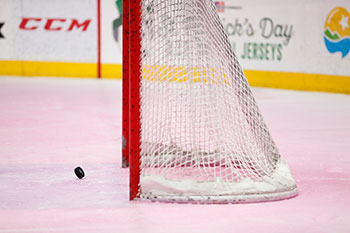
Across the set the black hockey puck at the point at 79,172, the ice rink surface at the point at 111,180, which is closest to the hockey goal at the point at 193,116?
the ice rink surface at the point at 111,180

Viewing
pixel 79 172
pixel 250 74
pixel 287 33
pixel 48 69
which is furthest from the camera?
pixel 48 69

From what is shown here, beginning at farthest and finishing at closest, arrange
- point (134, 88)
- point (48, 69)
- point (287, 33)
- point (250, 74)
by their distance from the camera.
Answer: point (48, 69) < point (250, 74) < point (287, 33) < point (134, 88)

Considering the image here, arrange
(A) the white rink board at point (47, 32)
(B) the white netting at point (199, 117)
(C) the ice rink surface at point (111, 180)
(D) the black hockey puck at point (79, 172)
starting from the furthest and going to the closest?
(A) the white rink board at point (47, 32) → (D) the black hockey puck at point (79, 172) → (B) the white netting at point (199, 117) → (C) the ice rink surface at point (111, 180)

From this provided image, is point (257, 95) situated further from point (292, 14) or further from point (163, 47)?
point (163, 47)

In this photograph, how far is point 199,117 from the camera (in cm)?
381

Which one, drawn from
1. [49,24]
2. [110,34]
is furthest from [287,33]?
[49,24]

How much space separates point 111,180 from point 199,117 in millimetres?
659

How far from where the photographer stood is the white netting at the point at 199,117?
132 inches

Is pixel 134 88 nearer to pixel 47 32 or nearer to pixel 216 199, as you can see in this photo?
pixel 216 199

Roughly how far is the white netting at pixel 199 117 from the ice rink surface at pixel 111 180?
0.17 m

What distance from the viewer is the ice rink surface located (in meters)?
2.87

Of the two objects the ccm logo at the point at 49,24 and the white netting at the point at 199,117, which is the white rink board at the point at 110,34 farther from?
the white netting at the point at 199,117

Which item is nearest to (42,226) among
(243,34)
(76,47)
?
(243,34)

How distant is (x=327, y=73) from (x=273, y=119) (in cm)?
328
